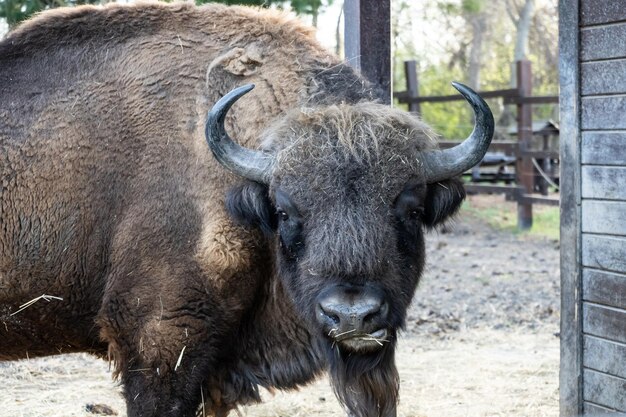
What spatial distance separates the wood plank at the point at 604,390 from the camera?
487cm

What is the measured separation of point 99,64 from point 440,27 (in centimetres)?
3113

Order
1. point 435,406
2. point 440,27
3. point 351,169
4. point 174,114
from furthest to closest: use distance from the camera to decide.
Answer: point 440,27, point 435,406, point 174,114, point 351,169

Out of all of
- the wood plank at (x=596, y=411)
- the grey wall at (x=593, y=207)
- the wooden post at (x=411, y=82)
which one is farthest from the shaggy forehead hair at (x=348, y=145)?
the wooden post at (x=411, y=82)

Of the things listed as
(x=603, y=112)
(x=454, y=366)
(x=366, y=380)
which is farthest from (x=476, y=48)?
(x=366, y=380)

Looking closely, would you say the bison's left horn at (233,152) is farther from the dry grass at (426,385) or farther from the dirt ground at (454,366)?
the dry grass at (426,385)

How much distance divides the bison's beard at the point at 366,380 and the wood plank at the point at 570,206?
3.91ft

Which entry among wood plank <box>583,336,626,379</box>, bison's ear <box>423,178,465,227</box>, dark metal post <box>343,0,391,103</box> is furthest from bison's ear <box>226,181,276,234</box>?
wood plank <box>583,336,626,379</box>

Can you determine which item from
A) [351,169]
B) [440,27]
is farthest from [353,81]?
[440,27]

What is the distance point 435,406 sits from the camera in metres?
6.71

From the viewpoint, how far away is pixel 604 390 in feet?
16.4

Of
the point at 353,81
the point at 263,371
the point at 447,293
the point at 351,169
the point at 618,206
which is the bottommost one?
the point at 447,293

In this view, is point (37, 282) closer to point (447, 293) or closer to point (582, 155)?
point (582, 155)

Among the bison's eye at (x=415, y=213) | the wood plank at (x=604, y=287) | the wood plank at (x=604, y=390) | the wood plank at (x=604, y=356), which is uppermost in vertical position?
the bison's eye at (x=415, y=213)

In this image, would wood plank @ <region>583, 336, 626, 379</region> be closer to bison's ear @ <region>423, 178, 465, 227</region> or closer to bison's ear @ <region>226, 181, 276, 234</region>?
bison's ear @ <region>423, 178, 465, 227</region>
